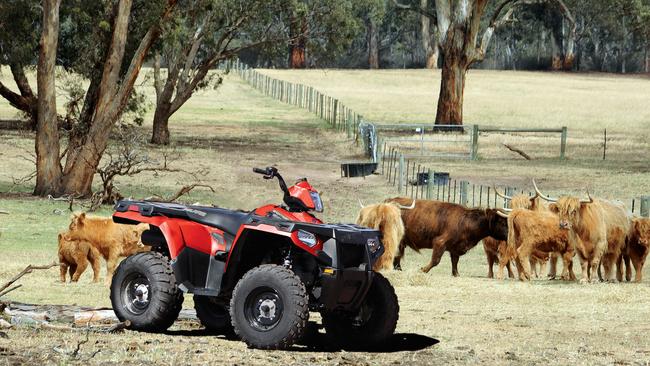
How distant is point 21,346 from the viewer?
33.2ft

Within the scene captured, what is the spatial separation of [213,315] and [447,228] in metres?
8.99

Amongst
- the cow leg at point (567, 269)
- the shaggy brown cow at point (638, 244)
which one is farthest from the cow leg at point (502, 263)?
the shaggy brown cow at point (638, 244)

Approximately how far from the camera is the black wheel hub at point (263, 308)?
10383 mm

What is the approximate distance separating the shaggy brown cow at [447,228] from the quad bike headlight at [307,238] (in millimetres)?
9401

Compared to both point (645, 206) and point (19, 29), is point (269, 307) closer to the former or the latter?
point (645, 206)

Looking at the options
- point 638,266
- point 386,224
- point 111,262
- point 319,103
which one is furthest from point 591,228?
point 319,103

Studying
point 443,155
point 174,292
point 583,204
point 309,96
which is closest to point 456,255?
point 583,204

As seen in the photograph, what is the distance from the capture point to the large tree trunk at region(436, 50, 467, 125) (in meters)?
53.1

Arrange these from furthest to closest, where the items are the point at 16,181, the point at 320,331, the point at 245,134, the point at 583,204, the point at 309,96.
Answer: the point at 309,96, the point at 245,134, the point at 16,181, the point at 583,204, the point at 320,331

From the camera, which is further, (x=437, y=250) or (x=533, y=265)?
(x=533, y=265)

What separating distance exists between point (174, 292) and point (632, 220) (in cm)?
990

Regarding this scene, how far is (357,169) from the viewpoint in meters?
35.8

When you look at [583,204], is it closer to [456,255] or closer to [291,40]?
[456,255]

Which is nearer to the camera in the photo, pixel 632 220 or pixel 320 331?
pixel 320 331
